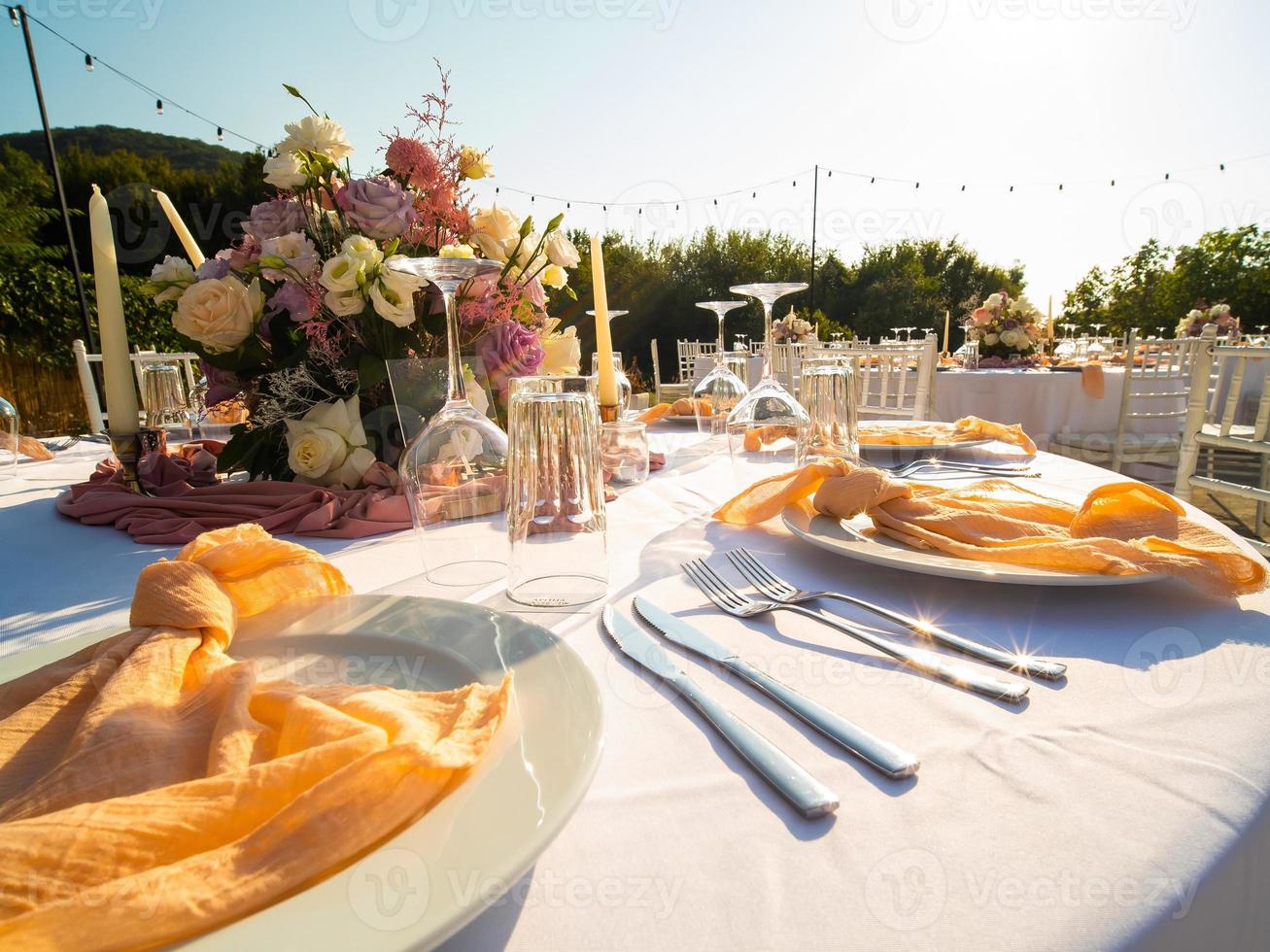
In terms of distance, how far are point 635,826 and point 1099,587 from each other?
542mm

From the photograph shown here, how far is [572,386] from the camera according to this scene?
2.26ft

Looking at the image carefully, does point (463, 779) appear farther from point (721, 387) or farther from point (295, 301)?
point (721, 387)

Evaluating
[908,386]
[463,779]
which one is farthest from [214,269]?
[908,386]

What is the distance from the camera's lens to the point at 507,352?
1.12 meters

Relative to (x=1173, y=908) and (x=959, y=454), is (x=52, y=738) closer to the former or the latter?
(x=1173, y=908)

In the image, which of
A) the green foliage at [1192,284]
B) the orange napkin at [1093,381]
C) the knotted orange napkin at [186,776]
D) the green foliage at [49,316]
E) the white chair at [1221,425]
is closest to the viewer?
the knotted orange napkin at [186,776]

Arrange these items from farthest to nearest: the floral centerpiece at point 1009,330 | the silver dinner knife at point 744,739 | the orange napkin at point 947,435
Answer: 1. the floral centerpiece at point 1009,330
2. the orange napkin at point 947,435
3. the silver dinner knife at point 744,739

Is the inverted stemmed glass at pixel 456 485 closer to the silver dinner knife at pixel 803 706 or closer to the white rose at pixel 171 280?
the silver dinner knife at pixel 803 706

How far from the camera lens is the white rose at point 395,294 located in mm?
935

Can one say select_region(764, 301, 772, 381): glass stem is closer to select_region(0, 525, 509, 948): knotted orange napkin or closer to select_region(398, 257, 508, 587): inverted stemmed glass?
select_region(398, 257, 508, 587): inverted stemmed glass

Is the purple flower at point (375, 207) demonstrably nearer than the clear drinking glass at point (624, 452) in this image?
Yes

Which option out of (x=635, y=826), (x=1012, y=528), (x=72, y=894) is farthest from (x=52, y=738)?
(x=1012, y=528)

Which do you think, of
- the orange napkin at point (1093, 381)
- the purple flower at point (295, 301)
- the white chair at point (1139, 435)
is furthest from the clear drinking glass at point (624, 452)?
the orange napkin at point (1093, 381)

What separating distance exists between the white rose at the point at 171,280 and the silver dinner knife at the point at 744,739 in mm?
982
